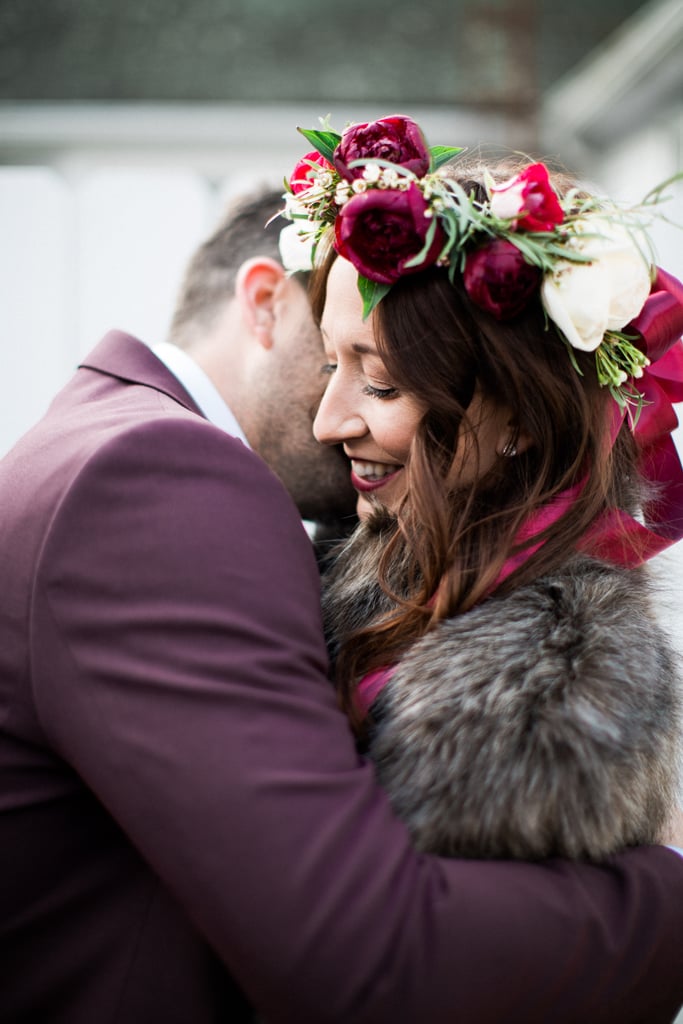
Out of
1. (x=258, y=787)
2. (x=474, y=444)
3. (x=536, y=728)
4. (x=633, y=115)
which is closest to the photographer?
(x=258, y=787)

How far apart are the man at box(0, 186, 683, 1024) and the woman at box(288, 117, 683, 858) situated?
9 cm


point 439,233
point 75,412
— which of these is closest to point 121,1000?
point 75,412

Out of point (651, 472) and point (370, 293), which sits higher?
point (370, 293)

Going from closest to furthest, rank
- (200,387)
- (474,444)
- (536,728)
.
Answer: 1. (536,728)
2. (474,444)
3. (200,387)

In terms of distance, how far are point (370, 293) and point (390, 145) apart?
184 mm

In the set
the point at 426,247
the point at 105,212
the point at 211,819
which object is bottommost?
the point at 211,819

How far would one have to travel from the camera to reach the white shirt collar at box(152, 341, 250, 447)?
5.32ft

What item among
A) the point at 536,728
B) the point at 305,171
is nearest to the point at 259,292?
the point at 305,171

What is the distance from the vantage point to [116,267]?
3.29 metres

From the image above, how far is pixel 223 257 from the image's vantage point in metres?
1.90

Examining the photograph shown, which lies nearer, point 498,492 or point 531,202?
point 531,202

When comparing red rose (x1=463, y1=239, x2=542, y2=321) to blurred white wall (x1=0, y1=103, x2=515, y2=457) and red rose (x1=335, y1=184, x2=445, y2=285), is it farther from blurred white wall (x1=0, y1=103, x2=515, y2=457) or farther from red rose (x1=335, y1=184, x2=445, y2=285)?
blurred white wall (x1=0, y1=103, x2=515, y2=457)

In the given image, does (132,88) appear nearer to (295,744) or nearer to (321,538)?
(321,538)

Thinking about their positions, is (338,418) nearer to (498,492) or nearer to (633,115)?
(498,492)
